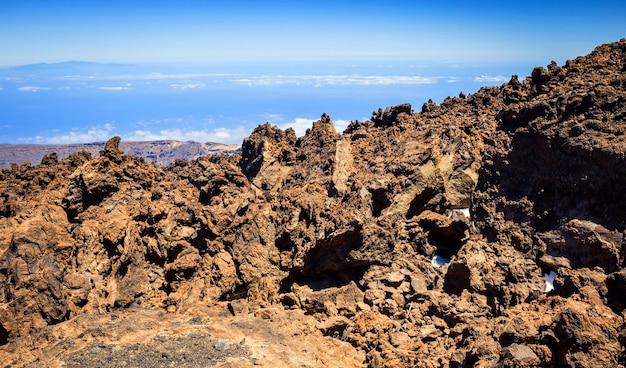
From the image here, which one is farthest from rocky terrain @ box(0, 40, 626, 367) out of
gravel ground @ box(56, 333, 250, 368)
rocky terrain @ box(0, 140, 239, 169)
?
rocky terrain @ box(0, 140, 239, 169)

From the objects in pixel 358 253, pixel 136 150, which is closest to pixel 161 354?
pixel 358 253

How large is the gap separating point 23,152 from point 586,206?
11850cm

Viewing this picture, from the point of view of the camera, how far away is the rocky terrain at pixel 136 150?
10325 cm

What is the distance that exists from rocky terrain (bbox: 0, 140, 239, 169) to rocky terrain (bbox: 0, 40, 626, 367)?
278 ft

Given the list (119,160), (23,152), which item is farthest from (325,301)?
(23,152)

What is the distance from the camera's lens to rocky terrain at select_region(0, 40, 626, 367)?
1012 centimetres

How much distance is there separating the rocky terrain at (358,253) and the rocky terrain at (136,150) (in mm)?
84699

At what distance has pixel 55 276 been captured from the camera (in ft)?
42.1

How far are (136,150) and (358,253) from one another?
4250 inches

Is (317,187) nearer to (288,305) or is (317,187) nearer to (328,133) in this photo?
(288,305)

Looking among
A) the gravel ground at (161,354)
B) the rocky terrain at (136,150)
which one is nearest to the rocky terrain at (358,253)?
the gravel ground at (161,354)

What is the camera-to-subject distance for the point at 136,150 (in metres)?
112

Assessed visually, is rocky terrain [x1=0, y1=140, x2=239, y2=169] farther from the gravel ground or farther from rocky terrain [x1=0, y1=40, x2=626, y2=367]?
the gravel ground

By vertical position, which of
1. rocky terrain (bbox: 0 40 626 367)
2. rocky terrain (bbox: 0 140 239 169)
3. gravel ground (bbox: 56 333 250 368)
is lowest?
rocky terrain (bbox: 0 140 239 169)
